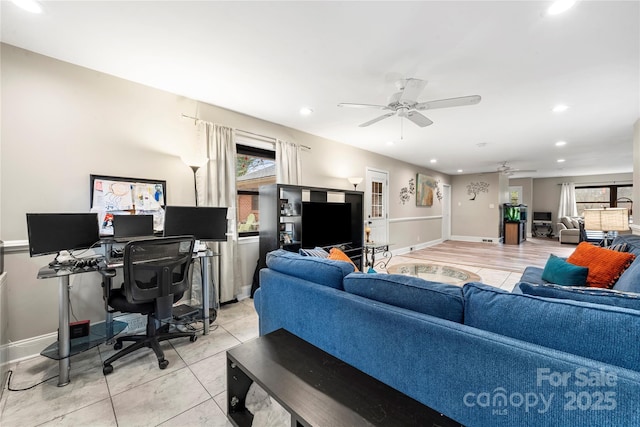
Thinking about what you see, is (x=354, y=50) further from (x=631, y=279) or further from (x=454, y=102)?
(x=631, y=279)

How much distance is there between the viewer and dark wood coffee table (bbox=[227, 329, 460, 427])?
91 cm

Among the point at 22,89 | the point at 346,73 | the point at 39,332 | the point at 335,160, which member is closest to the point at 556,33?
the point at 346,73

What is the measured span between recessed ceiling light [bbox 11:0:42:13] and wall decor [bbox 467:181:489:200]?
10.0m

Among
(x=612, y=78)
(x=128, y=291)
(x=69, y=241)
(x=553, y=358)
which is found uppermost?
(x=612, y=78)

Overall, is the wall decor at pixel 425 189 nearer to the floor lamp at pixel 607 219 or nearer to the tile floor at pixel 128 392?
the floor lamp at pixel 607 219

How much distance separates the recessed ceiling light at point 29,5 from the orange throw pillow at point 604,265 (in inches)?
179

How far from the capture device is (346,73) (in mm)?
2475

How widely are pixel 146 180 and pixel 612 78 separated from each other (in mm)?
4688

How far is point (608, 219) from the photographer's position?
3240 mm

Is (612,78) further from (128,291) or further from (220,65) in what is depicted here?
(128,291)

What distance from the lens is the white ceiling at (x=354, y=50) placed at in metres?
1.72

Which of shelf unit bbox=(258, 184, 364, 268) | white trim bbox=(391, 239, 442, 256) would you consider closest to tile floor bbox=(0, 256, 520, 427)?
shelf unit bbox=(258, 184, 364, 268)

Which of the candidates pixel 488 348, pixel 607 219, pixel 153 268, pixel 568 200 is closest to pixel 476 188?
pixel 568 200

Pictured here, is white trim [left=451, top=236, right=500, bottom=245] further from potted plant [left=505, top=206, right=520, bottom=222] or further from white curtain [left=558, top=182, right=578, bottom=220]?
white curtain [left=558, top=182, right=578, bottom=220]
